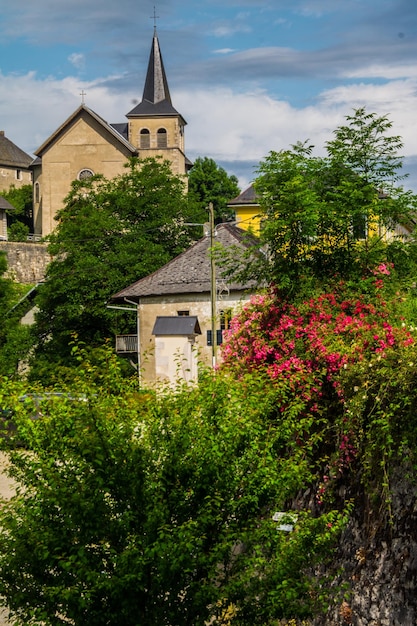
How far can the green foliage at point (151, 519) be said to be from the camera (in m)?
8.86

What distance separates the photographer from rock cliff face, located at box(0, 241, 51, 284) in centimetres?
6700

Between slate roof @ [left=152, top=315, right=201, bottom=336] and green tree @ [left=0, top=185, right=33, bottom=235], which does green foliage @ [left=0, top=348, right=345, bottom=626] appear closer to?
slate roof @ [left=152, top=315, right=201, bottom=336]

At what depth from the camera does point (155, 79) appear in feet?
263

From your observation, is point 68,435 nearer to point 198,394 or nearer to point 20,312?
point 198,394

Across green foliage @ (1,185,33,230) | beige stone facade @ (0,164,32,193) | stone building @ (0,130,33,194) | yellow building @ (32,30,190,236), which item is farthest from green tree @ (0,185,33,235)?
yellow building @ (32,30,190,236)

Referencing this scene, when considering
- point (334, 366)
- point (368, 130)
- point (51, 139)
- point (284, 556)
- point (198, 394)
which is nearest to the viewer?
point (284, 556)

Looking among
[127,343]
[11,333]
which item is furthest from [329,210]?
[11,333]

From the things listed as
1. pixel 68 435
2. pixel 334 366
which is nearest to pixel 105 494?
pixel 68 435

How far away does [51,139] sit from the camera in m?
74.3

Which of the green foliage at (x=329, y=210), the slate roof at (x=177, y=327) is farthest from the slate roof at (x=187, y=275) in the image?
the green foliage at (x=329, y=210)

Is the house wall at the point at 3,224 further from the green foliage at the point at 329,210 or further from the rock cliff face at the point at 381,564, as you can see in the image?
the rock cliff face at the point at 381,564

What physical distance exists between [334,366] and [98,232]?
34333 millimetres

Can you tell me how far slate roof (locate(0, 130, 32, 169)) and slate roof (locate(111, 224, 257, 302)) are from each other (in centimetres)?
6798

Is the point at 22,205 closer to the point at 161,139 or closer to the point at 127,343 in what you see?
the point at 161,139
